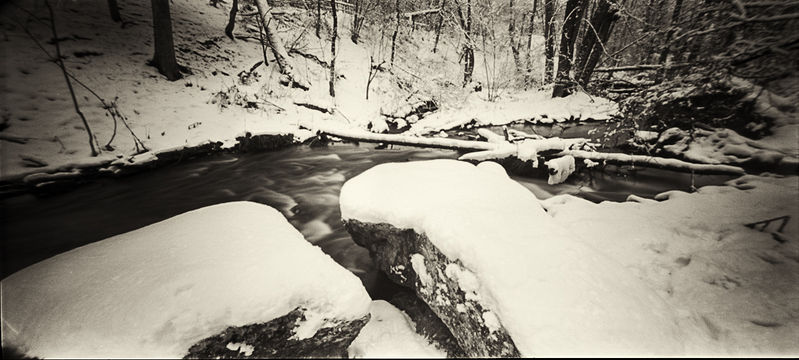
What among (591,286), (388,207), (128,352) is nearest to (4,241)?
(128,352)

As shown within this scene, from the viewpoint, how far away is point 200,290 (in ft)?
5.67

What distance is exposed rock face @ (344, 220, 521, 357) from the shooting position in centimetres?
176

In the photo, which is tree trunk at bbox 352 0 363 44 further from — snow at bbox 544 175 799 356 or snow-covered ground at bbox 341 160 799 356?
snow at bbox 544 175 799 356

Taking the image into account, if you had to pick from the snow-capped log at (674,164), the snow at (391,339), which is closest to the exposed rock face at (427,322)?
the snow at (391,339)

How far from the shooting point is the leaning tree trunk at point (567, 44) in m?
9.95

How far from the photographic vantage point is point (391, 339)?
2402 mm

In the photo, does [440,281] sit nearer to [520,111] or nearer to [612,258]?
[612,258]

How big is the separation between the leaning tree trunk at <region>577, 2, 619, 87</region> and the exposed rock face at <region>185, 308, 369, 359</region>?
37.6 ft

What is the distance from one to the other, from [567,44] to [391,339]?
1255 cm

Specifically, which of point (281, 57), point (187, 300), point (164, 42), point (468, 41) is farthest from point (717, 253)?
point (281, 57)

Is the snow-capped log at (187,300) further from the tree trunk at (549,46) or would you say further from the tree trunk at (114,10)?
the tree trunk at (549,46)

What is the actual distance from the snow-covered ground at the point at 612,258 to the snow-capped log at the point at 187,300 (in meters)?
0.95

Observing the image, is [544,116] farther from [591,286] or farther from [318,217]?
[591,286]

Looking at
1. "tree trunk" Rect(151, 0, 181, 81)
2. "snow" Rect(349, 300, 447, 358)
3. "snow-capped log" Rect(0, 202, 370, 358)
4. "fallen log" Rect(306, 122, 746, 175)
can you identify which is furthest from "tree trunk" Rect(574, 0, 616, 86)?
"tree trunk" Rect(151, 0, 181, 81)
